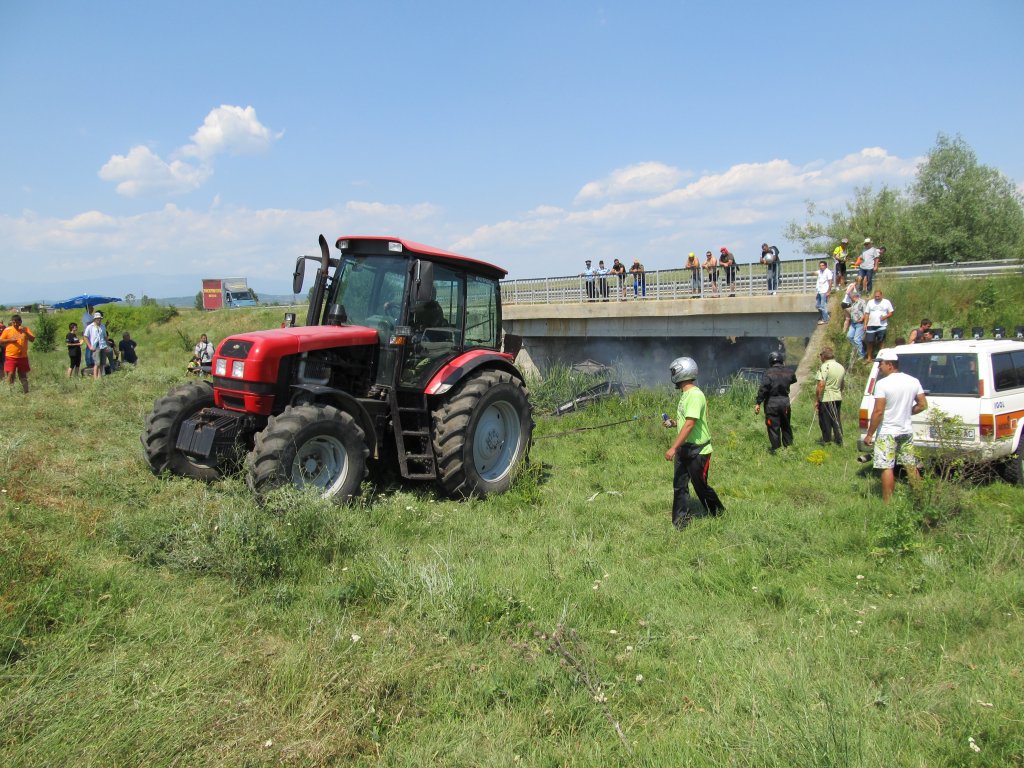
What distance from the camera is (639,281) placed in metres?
21.2

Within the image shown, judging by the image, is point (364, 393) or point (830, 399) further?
point (830, 399)

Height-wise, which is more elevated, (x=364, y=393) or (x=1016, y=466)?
(x=364, y=393)

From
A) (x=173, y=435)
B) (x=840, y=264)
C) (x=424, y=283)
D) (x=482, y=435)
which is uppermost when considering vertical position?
(x=840, y=264)

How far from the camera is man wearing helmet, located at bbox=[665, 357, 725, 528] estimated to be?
605 centimetres

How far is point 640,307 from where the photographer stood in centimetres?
2072

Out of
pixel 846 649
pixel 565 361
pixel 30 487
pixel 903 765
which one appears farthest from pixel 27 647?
pixel 565 361

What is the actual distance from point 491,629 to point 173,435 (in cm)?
423

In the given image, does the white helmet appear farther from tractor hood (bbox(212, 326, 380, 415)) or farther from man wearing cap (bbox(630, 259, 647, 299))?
man wearing cap (bbox(630, 259, 647, 299))

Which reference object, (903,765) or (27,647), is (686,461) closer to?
(903,765)

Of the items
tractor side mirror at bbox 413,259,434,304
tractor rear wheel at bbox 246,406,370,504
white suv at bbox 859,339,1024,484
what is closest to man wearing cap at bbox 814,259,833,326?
white suv at bbox 859,339,1024,484

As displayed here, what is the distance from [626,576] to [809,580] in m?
1.34

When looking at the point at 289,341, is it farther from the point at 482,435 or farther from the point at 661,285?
the point at 661,285

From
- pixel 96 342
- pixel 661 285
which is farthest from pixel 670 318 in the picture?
pixel 96 342

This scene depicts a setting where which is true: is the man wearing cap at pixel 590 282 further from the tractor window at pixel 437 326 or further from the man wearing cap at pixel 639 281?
the tractor window at pixel 437 326
